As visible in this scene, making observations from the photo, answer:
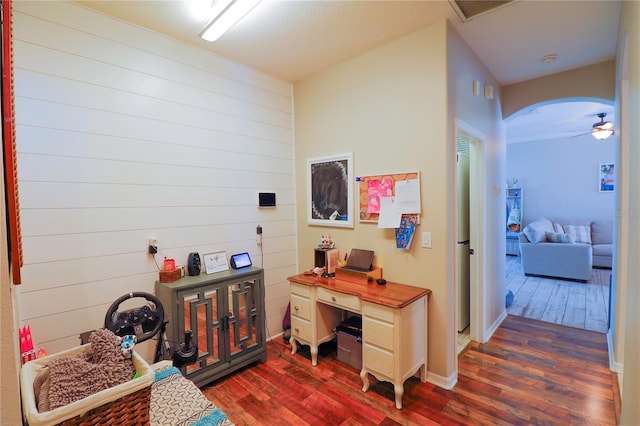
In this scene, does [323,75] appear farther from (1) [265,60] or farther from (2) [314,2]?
(2) [314,2]

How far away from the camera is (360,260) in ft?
9.25

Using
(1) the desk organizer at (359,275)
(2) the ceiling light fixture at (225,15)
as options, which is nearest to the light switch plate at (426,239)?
(1) the desk organizer at (359,275)

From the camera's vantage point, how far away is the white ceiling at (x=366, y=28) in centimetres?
214

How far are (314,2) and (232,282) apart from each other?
223cm

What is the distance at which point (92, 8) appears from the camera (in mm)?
2100

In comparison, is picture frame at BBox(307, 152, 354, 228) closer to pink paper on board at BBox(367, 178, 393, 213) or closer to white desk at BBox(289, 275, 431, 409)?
pink paper on board at BBox(367, 178, 393, 213)

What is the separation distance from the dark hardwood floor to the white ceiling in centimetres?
286

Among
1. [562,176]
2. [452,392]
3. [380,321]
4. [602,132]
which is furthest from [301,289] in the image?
[562,176]

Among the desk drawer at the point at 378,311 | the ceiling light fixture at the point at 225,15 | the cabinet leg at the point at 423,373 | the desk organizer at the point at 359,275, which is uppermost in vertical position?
the ceiling light fixture at the point at 225,15

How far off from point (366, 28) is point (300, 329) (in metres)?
Result: 2.69

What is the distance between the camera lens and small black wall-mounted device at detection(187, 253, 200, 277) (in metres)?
2.53

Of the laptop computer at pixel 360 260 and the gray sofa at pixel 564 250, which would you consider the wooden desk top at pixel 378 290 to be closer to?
the laptop computer at pixel 360 260

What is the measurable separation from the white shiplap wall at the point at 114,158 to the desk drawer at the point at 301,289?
54 centimetres

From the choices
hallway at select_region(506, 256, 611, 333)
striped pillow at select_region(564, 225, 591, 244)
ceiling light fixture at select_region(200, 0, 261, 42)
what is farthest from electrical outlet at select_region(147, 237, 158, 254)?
striped pillow at select_region(564, 225, 591, 244)
